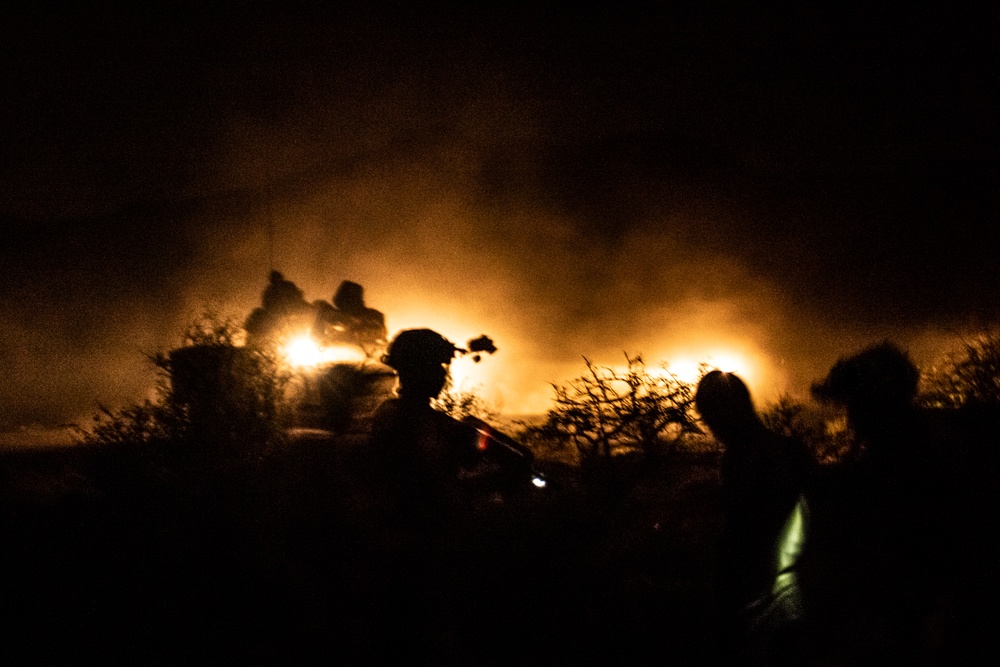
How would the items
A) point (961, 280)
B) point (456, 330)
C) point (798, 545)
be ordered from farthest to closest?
1. point (456, 330)
2. point (961, 280)
3. point (798, 545)

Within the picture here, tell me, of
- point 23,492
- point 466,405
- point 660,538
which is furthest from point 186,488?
point 660,538

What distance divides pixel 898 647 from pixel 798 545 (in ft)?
2.90

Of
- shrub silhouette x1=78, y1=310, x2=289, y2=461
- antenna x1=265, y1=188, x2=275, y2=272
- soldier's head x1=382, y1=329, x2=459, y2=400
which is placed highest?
antenna x1=265, y1=188, x2=275, y2=272

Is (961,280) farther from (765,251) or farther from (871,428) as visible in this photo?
(871,428)

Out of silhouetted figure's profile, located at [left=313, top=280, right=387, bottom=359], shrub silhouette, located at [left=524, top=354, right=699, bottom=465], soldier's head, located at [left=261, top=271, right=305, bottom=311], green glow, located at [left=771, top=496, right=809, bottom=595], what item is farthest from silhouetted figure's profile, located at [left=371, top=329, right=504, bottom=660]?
soldier's head, located at [left=261, top=271, right=305, bottom=311]

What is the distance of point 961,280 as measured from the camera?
10672 millimetres

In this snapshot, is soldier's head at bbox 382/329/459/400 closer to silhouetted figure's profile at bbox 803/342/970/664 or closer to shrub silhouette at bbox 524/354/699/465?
silhouetted figure's profile at bbox 803/342/970/664

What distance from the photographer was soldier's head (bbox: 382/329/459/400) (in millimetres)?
2480

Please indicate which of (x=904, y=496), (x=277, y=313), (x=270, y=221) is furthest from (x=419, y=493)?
(x=270, y=221)

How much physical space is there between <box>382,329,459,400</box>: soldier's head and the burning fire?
602cm

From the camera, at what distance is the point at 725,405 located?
2.47 metres

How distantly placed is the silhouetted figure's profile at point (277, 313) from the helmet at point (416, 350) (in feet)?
18.6

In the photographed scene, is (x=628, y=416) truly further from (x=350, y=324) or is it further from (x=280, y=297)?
(x=280, y=297)

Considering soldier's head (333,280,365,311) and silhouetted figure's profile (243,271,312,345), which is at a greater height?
soldier's head (333,280,365,311)
